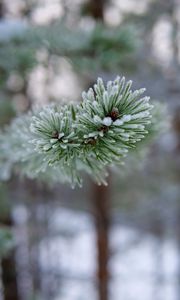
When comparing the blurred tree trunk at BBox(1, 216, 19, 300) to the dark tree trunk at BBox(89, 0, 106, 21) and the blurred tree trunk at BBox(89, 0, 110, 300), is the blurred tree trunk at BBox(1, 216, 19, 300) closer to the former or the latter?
the blurred tree trunk at BBox(89, 0, 110, 300)

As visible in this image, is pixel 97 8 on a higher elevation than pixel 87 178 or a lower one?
higher

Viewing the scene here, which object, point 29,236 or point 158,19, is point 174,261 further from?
point 158,19

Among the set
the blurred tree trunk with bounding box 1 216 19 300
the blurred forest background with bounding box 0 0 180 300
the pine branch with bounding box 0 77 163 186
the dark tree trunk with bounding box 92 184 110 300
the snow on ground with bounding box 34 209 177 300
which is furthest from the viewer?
the snow on ground with bounding box 34 209 177 300

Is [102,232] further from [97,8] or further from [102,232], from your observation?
[97,8]

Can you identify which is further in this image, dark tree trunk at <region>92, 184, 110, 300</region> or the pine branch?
dark tree trunk at <region>92, 184, 110, 300</region>

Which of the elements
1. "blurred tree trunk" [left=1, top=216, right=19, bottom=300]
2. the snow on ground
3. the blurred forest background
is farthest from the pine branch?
the snow on ground

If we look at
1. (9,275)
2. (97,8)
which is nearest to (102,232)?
(9,275)

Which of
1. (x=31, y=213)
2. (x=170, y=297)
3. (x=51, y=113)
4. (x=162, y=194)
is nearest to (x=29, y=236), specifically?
(x=31, y=213)

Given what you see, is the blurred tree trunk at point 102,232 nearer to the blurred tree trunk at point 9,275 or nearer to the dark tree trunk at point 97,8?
the blurred tree trunk at point 9,275

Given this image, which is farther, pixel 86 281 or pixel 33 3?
pixel 86 281
